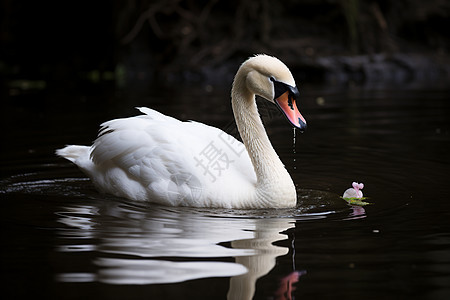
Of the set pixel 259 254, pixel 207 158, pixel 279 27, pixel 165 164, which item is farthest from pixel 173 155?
pixel 279 27

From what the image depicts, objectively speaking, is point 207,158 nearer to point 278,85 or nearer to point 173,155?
point 173,155

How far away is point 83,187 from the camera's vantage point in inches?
246

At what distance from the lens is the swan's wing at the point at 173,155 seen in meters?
5.34

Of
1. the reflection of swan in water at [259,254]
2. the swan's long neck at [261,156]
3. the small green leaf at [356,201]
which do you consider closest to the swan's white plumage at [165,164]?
the swan's long neck at [261,156]

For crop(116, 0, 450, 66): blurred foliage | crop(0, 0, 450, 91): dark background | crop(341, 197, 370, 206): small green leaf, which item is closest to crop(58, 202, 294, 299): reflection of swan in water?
crop(341, 197, 370, 206): small green leaf

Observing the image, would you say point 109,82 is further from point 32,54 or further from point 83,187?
point 83,187

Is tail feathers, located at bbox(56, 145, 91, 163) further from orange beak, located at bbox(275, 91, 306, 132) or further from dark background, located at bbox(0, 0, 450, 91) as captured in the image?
dark background, located at bbox(0, 0, 450, 91)

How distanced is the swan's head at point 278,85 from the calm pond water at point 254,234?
2.33 feet

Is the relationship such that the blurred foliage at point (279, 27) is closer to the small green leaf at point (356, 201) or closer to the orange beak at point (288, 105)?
the small green leaf at point (356, 201)

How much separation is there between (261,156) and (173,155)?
2.20 ft

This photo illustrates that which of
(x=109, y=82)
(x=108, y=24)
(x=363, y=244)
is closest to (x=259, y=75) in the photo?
(x=363, y=244)

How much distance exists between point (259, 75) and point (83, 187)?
77.2 inches

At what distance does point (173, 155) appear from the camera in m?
5.43

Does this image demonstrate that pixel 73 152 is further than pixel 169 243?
Yes
